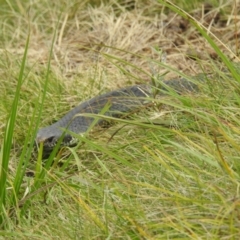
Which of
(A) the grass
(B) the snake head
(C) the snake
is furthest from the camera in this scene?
(B) the snake head

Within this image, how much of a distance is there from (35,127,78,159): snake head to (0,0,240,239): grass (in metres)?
0.10

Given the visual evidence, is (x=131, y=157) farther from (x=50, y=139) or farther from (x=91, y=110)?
(x=50, y=139)

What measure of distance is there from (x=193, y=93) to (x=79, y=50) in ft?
6.71

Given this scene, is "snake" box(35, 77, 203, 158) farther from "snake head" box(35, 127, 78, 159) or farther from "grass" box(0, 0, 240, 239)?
"grass" box(0, 0, 240, 239)

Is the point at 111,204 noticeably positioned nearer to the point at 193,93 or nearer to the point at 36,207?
the point at 36,207

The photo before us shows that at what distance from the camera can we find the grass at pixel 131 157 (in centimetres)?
241

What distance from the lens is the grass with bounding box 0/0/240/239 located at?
7.90 feet

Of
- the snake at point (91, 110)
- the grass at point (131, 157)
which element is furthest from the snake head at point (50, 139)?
the grass at point (131, 157)

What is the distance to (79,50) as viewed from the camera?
5.22 m

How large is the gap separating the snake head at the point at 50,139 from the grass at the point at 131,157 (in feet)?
0.33

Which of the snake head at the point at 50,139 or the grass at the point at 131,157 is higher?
the grass at the point at 131,157

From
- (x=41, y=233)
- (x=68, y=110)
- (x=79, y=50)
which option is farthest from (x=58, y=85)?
(x=41, y=233)

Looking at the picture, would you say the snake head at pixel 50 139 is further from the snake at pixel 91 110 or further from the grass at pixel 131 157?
the grass at pixel 131 157

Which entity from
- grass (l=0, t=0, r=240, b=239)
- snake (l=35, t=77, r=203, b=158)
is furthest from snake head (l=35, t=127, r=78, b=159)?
grass (l=0, t=0, r=240, b=239)
